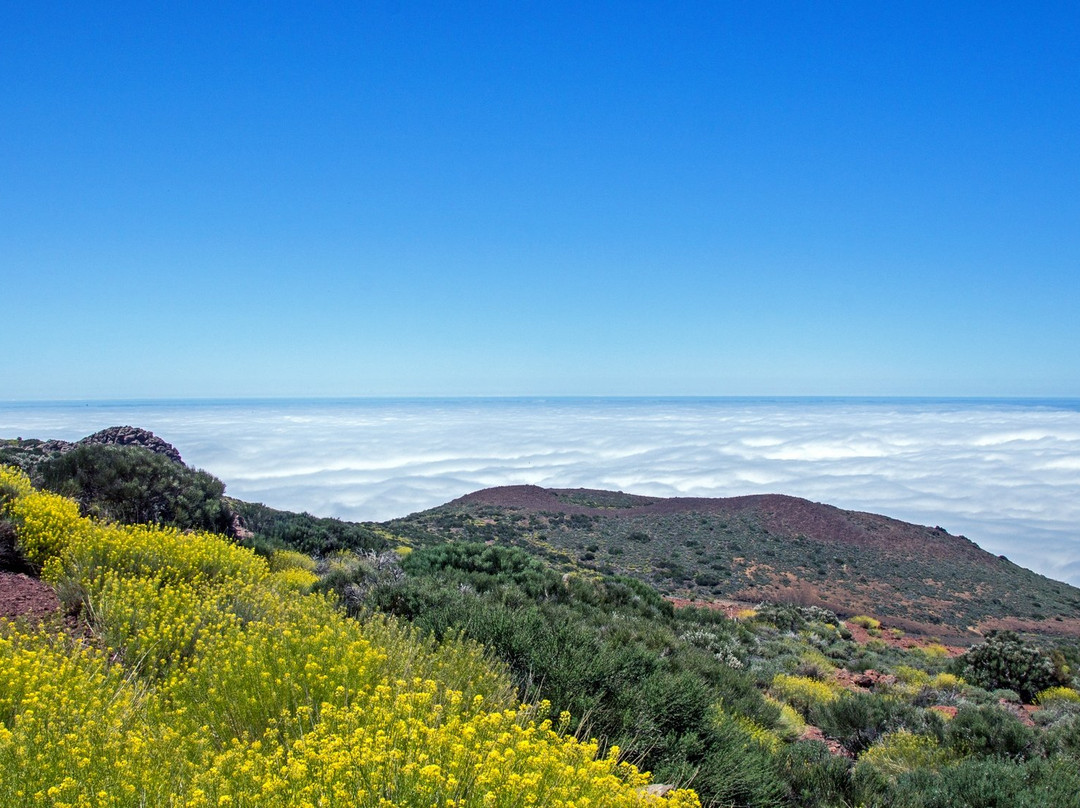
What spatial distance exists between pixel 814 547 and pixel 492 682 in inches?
1492

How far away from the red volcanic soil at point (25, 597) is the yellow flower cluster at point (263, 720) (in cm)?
26

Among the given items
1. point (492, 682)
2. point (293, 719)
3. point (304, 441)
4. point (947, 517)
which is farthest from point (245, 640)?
point (304, 441)

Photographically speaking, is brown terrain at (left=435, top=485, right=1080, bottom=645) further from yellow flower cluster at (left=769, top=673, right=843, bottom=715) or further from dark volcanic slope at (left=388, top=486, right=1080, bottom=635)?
yellow flower cluster at (left=769, top=673, right=843, bottom=715)

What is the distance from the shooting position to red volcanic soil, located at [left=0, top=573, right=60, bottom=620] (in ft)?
20.2

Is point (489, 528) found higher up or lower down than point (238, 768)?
lower down

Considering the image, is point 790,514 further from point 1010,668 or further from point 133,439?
A: point 133,439

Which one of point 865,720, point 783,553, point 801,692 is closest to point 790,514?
point 783,553

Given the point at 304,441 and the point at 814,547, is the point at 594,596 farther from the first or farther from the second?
the point at 304,441

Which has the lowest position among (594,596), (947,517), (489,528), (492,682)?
(947,517)

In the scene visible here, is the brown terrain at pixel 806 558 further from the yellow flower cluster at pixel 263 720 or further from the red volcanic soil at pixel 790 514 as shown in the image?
the yellow flower cluster at pixel 263 720

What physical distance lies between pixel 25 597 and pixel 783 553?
36048 mm

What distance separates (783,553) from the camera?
120 feet

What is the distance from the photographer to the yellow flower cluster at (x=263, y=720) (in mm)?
2613

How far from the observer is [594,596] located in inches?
473
